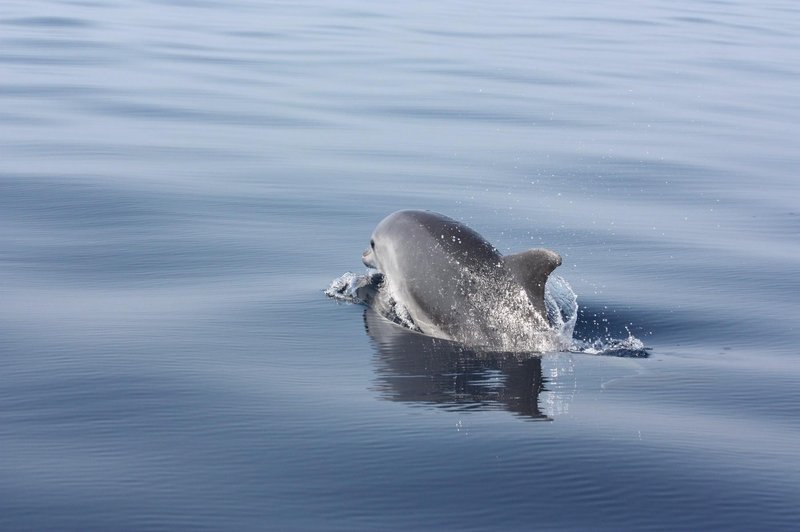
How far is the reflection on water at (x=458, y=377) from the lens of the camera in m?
7.58

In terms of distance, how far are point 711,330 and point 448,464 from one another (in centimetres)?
369

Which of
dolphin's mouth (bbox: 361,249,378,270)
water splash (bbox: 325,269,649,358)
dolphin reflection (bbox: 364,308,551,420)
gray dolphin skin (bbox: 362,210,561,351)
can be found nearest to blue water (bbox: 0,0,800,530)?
dolphin reflection (bbox: 364,308,551,420)

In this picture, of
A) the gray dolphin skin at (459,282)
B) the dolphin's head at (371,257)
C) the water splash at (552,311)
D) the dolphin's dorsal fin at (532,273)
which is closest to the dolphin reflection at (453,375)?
the gray dolphin skin at (459,282)

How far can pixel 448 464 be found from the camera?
6.54 metres

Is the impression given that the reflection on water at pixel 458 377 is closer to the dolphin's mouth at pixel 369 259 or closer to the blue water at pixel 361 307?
the blue water at pixel 361 307

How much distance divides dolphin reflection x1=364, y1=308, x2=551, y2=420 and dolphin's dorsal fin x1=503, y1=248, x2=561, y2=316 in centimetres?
51

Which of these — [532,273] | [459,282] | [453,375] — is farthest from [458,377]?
[459,282]

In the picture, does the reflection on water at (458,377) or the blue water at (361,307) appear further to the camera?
the reflection on water at (458,377)

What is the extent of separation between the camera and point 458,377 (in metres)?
8.14

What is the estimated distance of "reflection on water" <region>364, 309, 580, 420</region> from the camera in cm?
758

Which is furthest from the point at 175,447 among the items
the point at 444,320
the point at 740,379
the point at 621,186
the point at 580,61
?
the point at 580,61

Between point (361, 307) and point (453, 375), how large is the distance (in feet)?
6.43

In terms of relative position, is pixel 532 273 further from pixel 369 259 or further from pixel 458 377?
pixel 369 259

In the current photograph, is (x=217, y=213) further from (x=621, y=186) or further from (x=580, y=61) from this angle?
(x=580, y=61)
